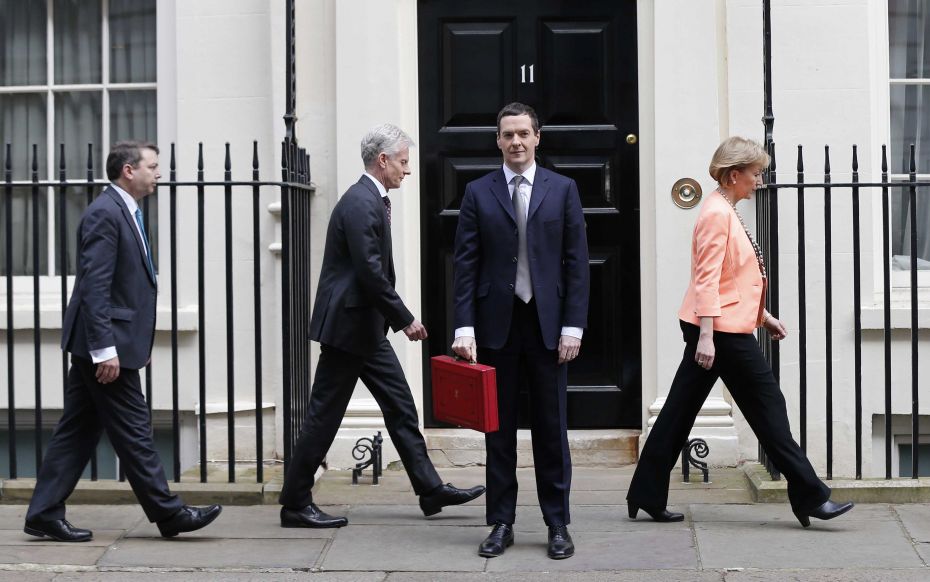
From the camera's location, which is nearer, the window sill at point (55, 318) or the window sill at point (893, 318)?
the window sill at point (893, 318)

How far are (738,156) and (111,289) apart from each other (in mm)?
2666

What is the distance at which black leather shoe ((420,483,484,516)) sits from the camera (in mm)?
6355

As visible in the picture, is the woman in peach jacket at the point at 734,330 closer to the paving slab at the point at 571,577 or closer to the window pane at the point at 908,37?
the paving slab at the point at 571,577

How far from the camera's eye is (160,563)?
570cm

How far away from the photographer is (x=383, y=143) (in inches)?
237

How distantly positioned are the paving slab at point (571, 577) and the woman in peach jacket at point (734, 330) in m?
0.80

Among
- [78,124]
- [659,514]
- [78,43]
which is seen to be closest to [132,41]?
[78,43]

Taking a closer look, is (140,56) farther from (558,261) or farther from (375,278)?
(558,261)

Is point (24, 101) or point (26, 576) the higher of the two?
point (24, 101)

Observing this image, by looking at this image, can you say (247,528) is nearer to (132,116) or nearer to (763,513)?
(763,513)

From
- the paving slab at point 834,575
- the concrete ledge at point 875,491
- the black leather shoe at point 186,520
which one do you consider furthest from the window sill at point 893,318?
the black leather shoe at point 186,520

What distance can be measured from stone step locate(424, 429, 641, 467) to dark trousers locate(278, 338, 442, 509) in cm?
133

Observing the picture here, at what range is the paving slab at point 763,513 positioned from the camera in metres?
6.27

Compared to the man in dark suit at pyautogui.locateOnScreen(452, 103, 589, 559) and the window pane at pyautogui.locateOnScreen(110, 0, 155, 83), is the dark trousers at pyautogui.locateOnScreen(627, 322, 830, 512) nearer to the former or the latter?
the man in dark suit at pyautogui.locateOnScreen(452, 103, 589, 559)
